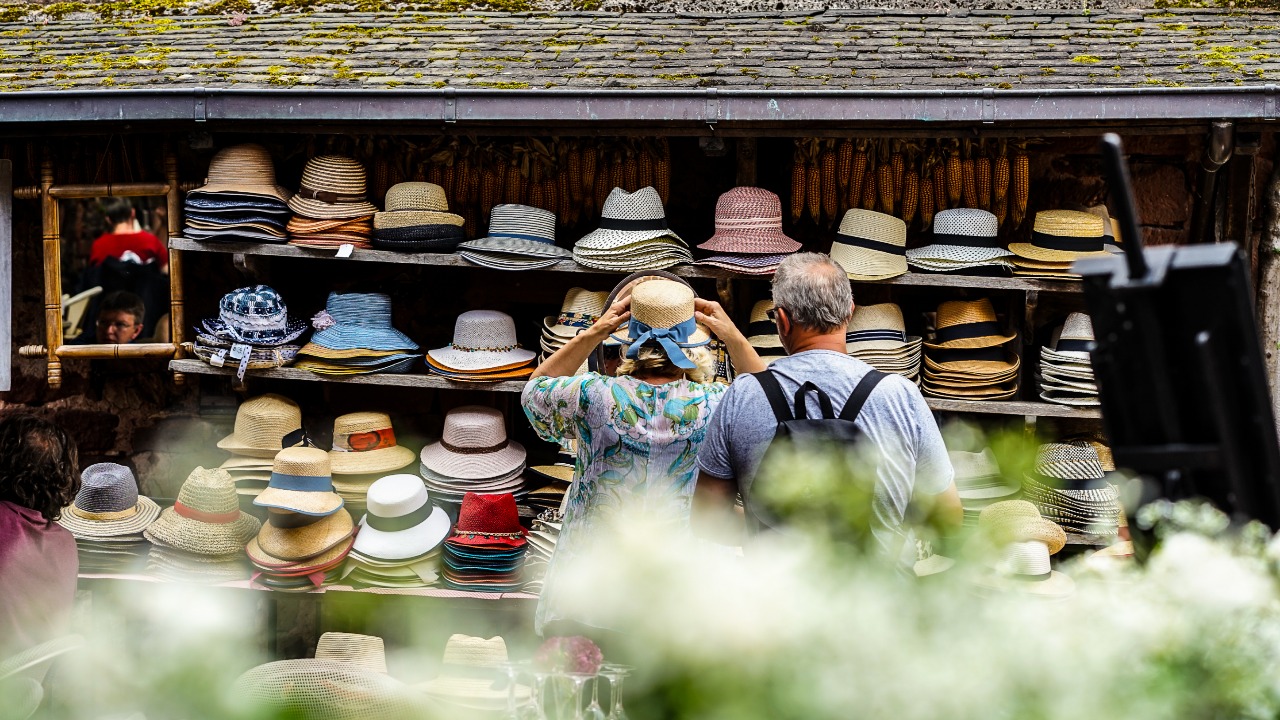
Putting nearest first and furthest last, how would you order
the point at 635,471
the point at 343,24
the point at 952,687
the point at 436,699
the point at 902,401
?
the point at 952,687
the point at 436,699
the point at 902,401
the point at 635,471
the point at 343,24

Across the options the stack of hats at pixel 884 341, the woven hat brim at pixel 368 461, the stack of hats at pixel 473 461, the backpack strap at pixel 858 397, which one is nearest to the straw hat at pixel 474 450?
the stack of hats at pixel 473 461

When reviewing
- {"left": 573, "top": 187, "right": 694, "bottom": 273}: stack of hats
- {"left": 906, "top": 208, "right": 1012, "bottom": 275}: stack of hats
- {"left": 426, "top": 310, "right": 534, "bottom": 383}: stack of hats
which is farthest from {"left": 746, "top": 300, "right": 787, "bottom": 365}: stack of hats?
{"left": 426, "top": 310, "right": 534, "bottom": 383}: stack of hats

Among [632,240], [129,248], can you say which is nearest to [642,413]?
[632,240]

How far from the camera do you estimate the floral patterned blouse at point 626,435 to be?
3031 mm

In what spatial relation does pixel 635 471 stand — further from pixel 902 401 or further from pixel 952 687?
pixel 952 687

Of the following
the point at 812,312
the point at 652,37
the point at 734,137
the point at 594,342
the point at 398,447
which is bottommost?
the point at 398,447

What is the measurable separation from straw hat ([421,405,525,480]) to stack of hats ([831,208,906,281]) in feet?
5.48

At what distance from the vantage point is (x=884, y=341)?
4.58 meters

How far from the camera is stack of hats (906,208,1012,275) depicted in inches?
175

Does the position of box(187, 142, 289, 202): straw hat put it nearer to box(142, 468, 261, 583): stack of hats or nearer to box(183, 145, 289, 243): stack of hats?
box(183, 145, 289, 243): stack of hats

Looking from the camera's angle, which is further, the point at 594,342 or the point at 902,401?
the point at 594,342

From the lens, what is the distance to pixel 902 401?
8.50 feet

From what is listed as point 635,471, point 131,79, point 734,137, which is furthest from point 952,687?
point 131,79

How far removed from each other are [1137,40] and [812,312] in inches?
115
